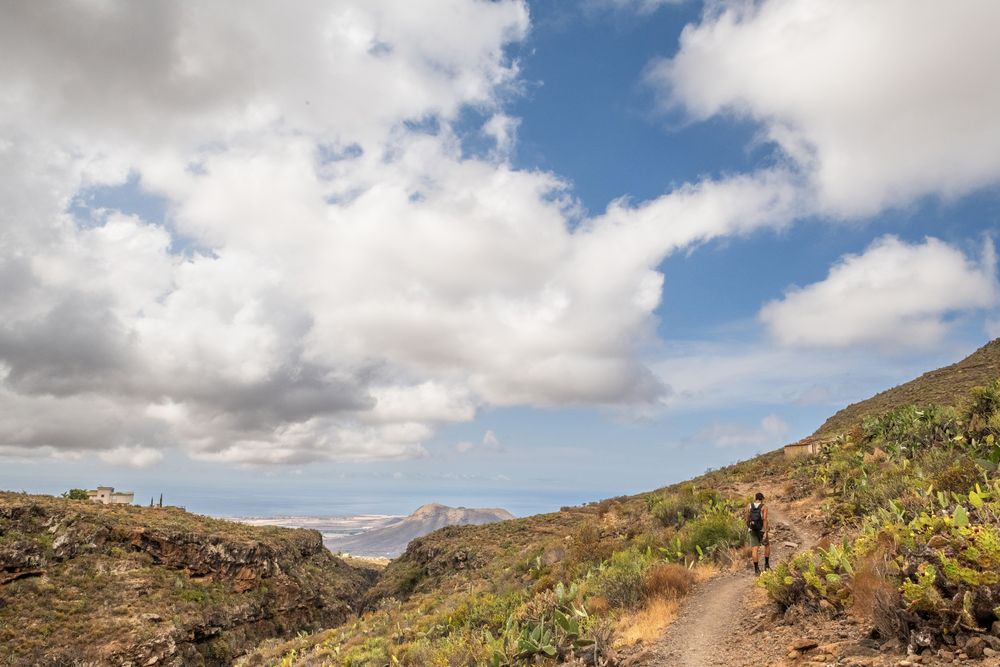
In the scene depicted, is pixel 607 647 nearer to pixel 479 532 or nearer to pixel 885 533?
pixel 885 533

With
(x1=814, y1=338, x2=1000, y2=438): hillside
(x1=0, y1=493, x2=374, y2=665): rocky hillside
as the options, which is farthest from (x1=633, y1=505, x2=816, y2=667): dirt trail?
(x1=0, y1=493, x2=374, y2=665): rocky hillside

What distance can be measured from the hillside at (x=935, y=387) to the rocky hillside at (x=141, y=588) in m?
53.7

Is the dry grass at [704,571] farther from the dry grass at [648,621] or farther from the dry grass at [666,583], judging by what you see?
the dry grass at [648,621]

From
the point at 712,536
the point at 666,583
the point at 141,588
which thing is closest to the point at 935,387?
the point at 712,536

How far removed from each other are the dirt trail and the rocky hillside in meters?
41.2

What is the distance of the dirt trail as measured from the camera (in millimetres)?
8898

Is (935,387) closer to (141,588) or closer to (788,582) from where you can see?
(788,582)

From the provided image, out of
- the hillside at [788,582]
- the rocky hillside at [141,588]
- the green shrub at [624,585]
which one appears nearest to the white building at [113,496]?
the rocky hillside at [141,588]

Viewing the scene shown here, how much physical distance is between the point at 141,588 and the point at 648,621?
161ft

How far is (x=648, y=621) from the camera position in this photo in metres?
11.0

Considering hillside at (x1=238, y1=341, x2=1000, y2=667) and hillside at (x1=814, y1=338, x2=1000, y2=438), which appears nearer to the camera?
hillside at (x1=238, y1=341, x2=1000, y2=667)

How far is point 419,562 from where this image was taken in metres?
56.9

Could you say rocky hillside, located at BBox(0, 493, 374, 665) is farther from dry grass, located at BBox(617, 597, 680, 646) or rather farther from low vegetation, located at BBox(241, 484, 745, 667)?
dry grass, located at BBox(617, 597, 680, 646)

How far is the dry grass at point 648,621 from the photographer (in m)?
10.4
